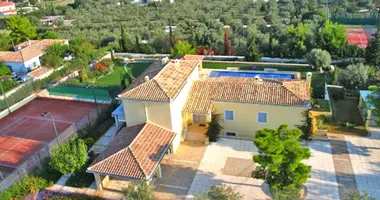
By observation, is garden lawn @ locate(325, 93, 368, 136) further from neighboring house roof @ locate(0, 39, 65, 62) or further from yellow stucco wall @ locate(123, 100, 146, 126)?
neighboring house roof @ locate(0, 39, 65, 62)

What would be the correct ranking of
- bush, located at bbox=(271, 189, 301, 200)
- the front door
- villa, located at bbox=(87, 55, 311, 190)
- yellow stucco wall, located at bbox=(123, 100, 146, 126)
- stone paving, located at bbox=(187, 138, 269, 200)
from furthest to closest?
1. the front door
2. yellow stucco wall, located at bbox=(123, 100, 146, 126)
3. villa, located at bbox=(87, 55, 311, 190)
4. stone paving, located at bbox=(187, 138, 269, 200)
5. bush, located at bbox=(271, 189, 301, 200)

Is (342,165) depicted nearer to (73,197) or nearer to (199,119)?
(199,119)

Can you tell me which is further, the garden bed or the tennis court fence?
the garden bed

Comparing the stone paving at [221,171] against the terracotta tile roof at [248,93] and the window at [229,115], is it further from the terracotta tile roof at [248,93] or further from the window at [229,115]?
the terracotta tile roof at [248,93]

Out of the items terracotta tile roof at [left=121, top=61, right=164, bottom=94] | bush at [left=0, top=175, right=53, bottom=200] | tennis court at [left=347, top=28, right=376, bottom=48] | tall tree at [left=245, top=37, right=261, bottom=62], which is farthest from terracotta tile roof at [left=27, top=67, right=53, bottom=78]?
tennis court at [left=347, top=28, right=376, bottom=48]

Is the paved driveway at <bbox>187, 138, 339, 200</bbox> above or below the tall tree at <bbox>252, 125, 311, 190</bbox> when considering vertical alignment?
below
